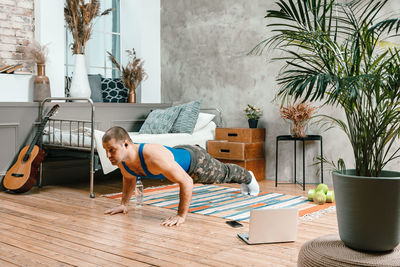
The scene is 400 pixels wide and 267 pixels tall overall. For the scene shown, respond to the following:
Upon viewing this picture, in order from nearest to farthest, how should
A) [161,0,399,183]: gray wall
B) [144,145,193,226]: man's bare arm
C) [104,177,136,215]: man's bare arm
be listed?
[144,145,193,226]: man's bare arm, [104,177,136,215]: man's bare arm, [161,0,399,183]: gray wall

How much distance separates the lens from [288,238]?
8.27ft

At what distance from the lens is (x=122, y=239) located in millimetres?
2580

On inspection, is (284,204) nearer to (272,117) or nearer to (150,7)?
(272,117)

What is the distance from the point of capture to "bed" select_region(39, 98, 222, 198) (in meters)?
3.94

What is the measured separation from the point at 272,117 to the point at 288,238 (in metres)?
2.59

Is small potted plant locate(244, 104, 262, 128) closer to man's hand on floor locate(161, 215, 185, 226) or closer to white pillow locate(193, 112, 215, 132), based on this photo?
white pillow locate(193, 112, 215, 132)

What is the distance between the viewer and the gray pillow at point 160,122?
16.4 feet

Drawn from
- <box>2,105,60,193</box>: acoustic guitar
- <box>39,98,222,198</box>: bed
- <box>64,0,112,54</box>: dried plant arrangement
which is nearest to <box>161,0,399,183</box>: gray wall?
<box>39,98,222,198</box>: bed

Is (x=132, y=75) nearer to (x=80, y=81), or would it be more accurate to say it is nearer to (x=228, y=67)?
(x=80, y=81)

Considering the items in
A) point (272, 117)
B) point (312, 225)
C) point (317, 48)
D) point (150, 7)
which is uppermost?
point (150, 7)

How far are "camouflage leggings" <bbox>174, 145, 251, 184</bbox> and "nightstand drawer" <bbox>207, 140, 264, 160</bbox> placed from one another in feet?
3.49

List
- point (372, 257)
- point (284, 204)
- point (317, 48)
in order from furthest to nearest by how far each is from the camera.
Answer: point (284, 204)
point (317, 48)
point (372, 257)

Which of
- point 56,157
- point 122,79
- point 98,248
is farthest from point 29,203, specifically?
point 122,79

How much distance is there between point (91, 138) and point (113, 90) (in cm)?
188
